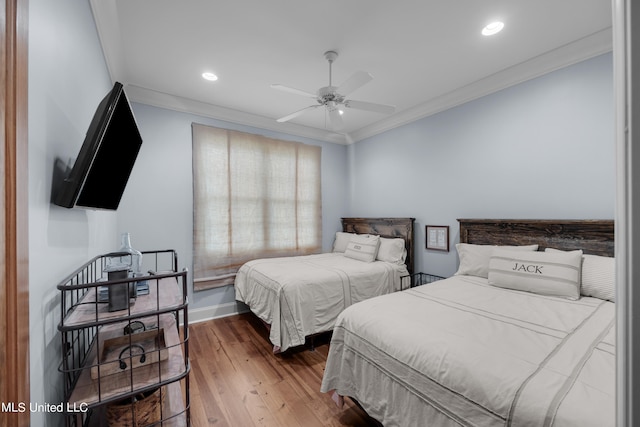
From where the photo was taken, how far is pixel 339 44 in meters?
2.21

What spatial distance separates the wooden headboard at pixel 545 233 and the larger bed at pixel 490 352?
1 cm

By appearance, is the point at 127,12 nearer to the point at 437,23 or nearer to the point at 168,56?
the point at 168,56

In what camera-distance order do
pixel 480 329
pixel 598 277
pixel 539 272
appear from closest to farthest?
pixel 480 329 → pixel 598 277 → pixel 539 272

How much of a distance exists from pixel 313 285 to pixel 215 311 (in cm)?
164

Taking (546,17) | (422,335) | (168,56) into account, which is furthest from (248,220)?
(546,17)

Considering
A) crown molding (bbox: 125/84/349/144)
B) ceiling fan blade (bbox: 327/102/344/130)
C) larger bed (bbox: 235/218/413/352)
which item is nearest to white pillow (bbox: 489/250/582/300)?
larger bed (bbox: 235/218/413/352)

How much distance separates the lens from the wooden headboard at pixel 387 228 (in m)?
3.54

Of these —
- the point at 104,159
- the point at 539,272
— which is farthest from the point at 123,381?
the point at 539,272

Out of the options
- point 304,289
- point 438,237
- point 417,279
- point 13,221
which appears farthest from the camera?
point 417,279

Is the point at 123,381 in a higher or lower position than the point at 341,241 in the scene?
lower

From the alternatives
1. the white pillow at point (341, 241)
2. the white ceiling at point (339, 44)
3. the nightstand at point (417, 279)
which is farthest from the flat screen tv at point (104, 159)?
the white pillow at point (341, 241)

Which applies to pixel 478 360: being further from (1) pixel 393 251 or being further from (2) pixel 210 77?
(2) pixel 210 77

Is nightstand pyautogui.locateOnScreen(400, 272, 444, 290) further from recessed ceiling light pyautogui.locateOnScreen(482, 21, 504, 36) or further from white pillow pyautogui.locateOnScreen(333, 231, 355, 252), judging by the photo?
recessed ceiling light pyautogui.locateOnScreen(482, 21, 504, 36)

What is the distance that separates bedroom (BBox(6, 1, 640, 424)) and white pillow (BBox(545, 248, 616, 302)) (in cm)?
44
